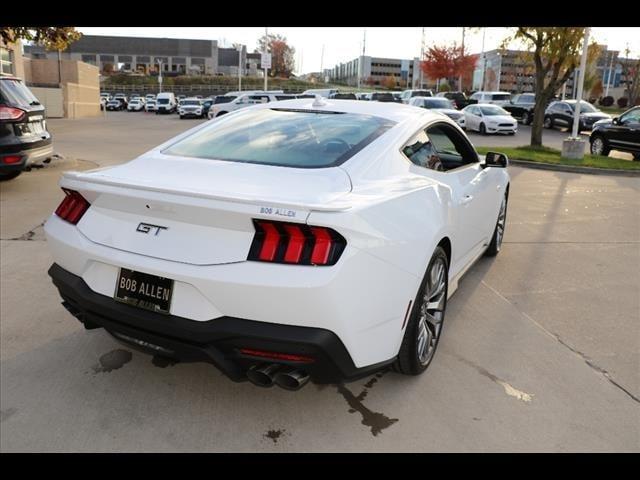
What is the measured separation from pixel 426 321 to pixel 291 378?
111 cm

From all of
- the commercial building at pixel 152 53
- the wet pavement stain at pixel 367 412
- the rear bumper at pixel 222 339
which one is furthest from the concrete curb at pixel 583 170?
the commercial building at pixel 152 53

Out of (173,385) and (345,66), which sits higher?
(345,66)

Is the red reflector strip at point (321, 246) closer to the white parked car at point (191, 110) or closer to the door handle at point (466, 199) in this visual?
the door handle at point (466, 199)

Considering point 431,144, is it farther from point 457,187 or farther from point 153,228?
point 153,228

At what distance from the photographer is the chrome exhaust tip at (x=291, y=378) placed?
2533mm

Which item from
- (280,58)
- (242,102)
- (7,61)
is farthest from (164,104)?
(280,58)

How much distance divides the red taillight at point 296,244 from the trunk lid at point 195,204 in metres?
0.05

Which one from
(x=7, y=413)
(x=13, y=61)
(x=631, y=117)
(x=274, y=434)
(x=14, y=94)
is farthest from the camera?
(x=13, y=61)

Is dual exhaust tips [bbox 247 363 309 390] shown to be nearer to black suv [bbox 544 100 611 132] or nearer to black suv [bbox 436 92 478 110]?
black suv [bbox 544 100 611 132]

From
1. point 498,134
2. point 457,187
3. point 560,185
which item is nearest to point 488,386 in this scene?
point 457,187

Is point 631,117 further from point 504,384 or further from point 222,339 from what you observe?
point 222,339

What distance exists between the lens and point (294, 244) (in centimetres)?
244

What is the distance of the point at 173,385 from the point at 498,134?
24.8 metres

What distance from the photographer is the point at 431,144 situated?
3939 millimetres
